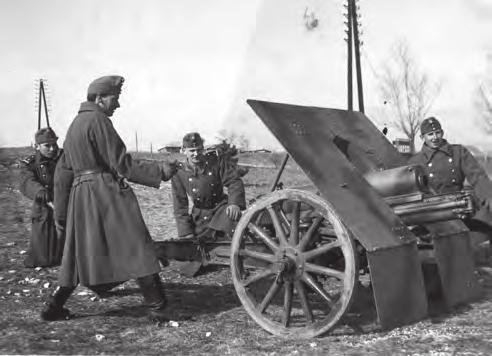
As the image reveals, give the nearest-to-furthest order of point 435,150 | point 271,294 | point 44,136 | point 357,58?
point 271,294 → point 435,150 → point 44,136 → point 357,58

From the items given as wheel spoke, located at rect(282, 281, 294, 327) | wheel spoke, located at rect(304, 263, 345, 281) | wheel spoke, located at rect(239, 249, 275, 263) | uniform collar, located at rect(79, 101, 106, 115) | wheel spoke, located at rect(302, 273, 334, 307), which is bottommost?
wheel spoke, located at rect(282, 281, 294, 327)

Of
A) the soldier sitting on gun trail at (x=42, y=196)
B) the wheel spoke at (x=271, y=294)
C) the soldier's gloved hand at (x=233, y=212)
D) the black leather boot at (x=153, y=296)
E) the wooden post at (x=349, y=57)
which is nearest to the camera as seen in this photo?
the wheel spoke at (x=271, y=294)

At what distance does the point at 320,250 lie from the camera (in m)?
3.87

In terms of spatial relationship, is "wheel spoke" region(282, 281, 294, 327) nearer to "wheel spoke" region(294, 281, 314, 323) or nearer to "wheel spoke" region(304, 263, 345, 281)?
"wheel spoke" region(294, 281, 314, 323)

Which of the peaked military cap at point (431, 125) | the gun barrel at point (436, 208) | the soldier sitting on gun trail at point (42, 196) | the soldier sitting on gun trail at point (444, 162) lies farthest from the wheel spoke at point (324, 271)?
the soldier sitting on gun trail at point (42, 196)

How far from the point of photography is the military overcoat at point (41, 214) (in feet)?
23.0

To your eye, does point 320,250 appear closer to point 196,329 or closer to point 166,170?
point 196,329

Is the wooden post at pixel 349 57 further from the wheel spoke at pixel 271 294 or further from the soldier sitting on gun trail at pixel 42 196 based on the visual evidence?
the wheel spoke at pixel 271 294

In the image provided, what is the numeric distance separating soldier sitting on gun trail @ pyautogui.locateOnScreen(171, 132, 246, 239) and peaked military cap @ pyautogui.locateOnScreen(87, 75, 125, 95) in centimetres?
178

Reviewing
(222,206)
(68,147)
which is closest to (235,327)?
(68,147)

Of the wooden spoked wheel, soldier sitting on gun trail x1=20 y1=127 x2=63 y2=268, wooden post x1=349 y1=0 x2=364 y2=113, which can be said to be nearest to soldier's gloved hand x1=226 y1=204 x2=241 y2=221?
the wooden spoked wheel

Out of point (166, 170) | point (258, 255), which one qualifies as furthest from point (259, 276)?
point (166, 170)

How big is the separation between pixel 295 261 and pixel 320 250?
229 millimetres

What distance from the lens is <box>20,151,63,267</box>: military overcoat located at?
7004 mm
